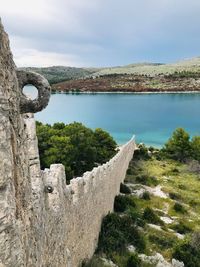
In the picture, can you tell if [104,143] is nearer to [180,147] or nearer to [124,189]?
[124,189]

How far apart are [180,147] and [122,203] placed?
89.0 ft

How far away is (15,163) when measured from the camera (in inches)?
161

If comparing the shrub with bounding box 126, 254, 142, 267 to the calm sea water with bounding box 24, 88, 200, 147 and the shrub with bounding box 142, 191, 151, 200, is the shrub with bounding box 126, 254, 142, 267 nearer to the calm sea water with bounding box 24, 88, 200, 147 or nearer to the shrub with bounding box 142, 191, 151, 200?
the shrub with bounding box 142, 191, 151, 200

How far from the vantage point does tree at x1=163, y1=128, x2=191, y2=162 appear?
50.3m

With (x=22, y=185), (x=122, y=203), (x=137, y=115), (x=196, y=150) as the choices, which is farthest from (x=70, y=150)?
(x=137, y=115)

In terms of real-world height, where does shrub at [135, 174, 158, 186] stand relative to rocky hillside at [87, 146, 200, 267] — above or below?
below

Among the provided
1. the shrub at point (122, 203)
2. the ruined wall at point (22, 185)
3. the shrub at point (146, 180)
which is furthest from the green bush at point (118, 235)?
the shrub at point (146, 180)

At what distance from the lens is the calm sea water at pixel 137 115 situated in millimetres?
86512

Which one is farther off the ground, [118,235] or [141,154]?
[118,235]

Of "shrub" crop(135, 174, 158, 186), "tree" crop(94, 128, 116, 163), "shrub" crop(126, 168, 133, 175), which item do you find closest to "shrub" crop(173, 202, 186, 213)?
"shrub" crop(135, 174, 158, 186)

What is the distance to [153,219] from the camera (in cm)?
2341

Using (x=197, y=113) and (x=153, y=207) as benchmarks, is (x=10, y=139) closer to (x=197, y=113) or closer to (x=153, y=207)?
(x=153, y=207)

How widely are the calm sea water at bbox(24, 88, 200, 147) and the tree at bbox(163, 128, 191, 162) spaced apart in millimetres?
18239

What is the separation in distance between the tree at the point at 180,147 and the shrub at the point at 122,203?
82.4 feet
